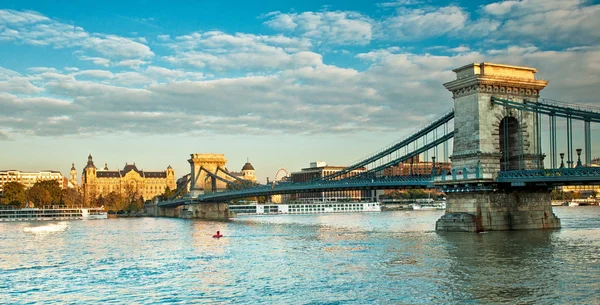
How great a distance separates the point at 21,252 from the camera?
4709cm

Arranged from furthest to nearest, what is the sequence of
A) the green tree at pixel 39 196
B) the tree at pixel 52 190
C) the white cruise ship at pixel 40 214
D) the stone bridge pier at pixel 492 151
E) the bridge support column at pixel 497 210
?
1. the tree at pixel 52 190
2. the green tree at pixel 39 196
3. the white cruise ship at pixel 40 214
4. the bridge support column at pixel 497 210
5. the stone bridge pier at pixel 492 151

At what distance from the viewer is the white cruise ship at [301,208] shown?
152 m

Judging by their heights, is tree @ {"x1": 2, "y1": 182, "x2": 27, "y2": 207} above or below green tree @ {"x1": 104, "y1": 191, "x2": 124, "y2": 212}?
above

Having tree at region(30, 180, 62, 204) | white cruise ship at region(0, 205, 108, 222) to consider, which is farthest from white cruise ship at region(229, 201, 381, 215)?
tree at region(30, 180, 62, 204)

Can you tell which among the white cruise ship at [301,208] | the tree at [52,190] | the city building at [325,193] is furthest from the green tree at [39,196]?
the city building at [325,193]

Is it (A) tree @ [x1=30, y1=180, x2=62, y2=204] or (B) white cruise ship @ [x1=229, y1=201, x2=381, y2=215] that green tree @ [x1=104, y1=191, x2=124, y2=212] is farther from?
(B) white cruise ship @ [x1=229, y1=201, x2=381, y2=215]

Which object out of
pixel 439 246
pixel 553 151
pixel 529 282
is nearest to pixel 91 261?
pixel 439 246

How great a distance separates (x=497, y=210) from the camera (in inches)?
1870

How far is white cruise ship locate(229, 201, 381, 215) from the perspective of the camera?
152m

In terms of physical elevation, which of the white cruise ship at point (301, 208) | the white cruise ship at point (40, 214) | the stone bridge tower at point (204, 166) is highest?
the stone bridge tower at point (204, 166)

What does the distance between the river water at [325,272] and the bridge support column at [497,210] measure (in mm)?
1349

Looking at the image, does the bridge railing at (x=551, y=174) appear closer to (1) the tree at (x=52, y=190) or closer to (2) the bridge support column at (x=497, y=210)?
(2) the bridge support column at (x=497, y=210)

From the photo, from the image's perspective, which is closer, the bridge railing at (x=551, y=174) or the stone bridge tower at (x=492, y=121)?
the bridge railing at (x=551, y=174)

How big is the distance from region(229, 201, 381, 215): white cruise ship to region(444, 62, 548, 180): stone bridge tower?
103m
